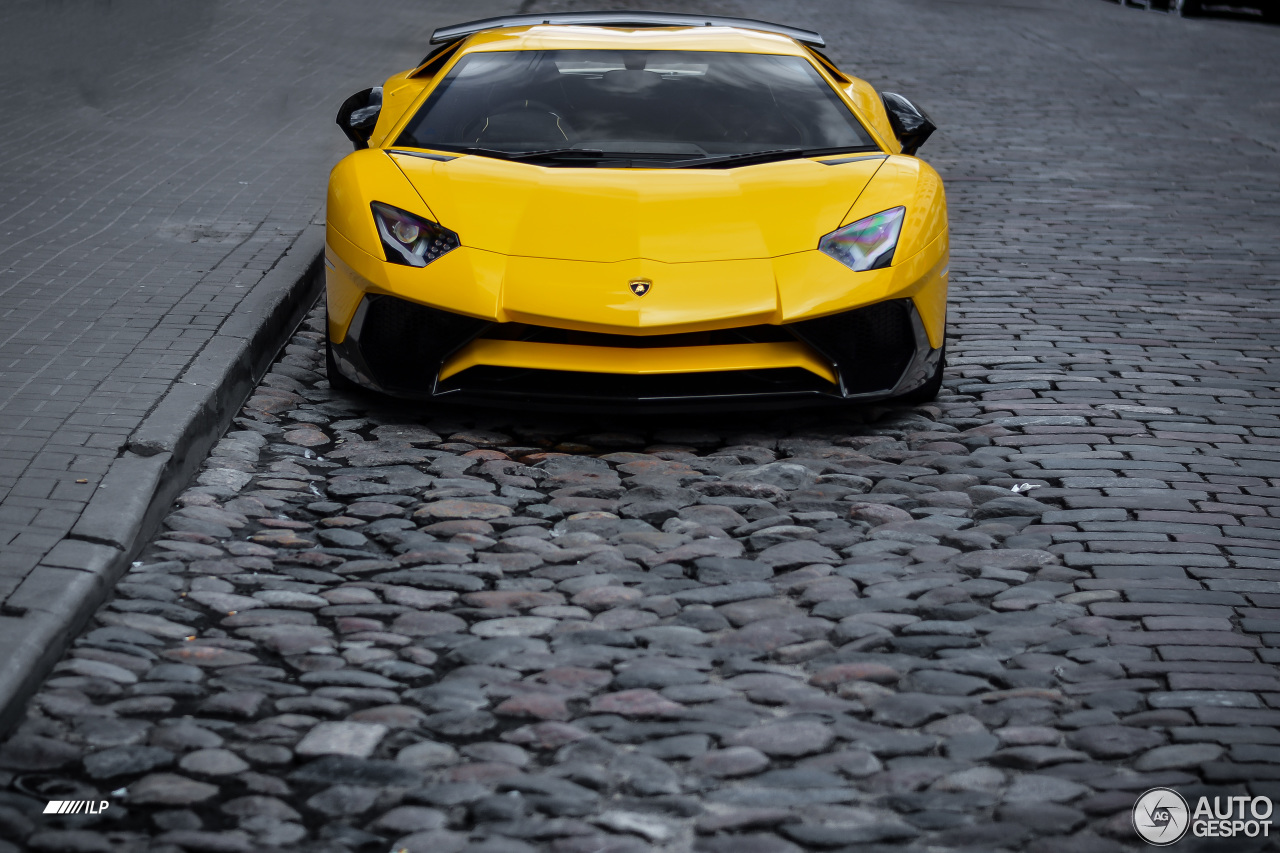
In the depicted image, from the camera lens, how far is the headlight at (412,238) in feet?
16.8

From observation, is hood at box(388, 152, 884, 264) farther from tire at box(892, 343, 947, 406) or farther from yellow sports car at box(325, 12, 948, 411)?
tire at box(892, 343, 947, 406)

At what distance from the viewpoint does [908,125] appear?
6648 millimetres

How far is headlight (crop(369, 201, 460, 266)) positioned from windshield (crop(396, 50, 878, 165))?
26.6 inches

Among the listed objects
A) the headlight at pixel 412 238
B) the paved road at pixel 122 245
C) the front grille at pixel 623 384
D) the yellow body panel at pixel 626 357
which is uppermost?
the headlight at pixel 412 238

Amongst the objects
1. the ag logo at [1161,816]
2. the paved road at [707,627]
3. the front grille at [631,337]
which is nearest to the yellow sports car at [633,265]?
the front grille at [631,337]

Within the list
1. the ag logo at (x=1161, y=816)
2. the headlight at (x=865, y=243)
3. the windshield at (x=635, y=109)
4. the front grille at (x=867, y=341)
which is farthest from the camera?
the windshield at (x=635, y=109)

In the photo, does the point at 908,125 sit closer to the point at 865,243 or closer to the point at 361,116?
the point at 865,243

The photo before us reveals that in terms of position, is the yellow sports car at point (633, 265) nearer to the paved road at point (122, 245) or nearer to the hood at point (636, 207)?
the hood at point (636, 207)

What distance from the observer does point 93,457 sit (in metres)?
4.48

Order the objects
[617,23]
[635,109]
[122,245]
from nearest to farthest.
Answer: [635,109], [617,23], [122,245]

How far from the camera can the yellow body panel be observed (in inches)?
195

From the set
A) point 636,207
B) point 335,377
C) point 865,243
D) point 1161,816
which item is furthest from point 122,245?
Answer: point 1161,816

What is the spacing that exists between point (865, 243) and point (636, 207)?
855 mm

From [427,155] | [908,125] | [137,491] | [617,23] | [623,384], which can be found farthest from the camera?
[617,23]
